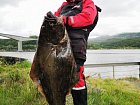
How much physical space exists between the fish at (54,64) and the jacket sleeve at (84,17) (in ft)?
1.33

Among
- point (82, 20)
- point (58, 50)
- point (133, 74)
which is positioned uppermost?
point (82, 20)

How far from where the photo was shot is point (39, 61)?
3326mm

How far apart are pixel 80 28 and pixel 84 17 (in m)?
0.17

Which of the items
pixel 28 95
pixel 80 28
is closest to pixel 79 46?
pixel 80 28

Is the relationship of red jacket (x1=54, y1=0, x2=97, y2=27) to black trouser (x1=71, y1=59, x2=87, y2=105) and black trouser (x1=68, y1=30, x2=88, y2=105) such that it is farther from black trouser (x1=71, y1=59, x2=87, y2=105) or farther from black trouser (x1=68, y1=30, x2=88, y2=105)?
black trouser (x1=71, y1=59, x2=87, y2=105)

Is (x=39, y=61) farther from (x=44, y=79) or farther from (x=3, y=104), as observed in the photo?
(x=3, y=104)

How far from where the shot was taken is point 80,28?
12.7 ft

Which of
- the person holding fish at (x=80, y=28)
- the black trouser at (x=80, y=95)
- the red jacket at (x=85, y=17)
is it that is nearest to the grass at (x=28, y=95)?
the black trouser at (x=80, y=95)

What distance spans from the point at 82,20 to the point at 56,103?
988 mm

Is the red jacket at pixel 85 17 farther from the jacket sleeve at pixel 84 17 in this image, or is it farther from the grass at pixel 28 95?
the grass at pixel 28 95

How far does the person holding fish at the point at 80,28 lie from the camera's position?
3.77 meters

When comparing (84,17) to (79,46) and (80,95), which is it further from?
(80,95)

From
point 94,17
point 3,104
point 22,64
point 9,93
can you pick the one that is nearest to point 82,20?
point 94,17

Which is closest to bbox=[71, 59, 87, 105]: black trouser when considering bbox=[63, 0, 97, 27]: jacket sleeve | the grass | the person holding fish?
the person holding fish
